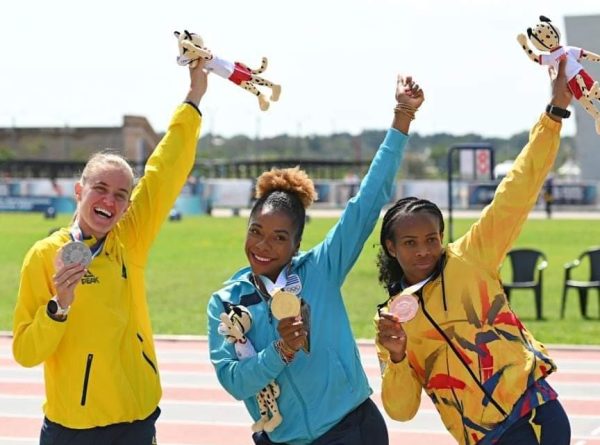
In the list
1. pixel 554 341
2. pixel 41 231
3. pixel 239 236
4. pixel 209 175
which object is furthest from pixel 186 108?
pixel 209 175

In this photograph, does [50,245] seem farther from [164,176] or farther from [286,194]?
[286,194]

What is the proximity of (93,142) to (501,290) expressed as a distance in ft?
269

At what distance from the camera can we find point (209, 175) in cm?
7388

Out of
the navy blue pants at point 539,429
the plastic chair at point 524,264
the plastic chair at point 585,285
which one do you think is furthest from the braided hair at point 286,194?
the plastic chair at point 524,264

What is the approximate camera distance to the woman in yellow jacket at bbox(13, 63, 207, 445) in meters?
3.88

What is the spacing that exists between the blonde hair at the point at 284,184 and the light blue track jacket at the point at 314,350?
0.18 m

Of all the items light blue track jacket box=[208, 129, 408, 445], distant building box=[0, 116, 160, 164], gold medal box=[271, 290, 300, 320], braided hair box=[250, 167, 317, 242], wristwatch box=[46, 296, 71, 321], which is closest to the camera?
gold medal box=[271, 290, 300, 320]

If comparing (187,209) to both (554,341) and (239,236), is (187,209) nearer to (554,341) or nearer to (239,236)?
(239,236)

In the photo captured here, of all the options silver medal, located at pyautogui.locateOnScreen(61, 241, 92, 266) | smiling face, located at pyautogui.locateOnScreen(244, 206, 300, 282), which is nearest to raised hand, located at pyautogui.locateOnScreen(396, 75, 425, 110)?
smiling face, located at pyautogui.locateOnScreen(244, 206, 300, 282)

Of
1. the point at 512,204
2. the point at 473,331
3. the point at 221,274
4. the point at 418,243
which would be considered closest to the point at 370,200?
the point at 418,243

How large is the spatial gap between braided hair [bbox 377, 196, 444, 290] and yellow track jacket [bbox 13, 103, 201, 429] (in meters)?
0.93

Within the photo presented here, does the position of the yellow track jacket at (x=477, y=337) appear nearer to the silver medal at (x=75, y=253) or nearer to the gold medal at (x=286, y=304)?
the gold medal at (x=286, y=304)

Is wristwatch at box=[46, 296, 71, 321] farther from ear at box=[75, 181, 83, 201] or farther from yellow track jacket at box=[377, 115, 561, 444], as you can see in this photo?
yellow track jacket at box=[377, 115, 561, 444]

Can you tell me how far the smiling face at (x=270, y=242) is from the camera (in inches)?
153
